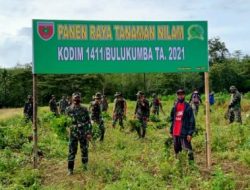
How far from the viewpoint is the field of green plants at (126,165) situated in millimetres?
9391

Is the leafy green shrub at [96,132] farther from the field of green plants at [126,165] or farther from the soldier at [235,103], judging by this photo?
the soldier at [235,103]

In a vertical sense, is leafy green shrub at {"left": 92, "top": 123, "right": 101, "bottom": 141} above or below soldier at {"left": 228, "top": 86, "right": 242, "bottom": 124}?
below

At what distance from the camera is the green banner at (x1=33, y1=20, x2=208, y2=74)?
10.6 meters

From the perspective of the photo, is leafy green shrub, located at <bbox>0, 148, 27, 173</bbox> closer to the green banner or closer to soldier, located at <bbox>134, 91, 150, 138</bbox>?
the green banner

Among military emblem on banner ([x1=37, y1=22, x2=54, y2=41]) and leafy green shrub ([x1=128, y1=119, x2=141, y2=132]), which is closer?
military emblem on banner ([x1=37, y1=22, x2=54, y2=41])

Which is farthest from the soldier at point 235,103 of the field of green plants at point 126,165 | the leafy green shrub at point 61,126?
the leafy green shrub at point 61,126

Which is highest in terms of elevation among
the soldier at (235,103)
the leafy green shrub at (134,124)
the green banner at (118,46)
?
the green banner at (118,46)

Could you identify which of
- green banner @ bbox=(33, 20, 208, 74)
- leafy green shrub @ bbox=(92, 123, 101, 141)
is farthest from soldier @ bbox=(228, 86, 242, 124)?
green banner @ bbox=(33, 20, 208, 74)

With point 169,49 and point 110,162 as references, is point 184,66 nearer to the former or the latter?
point 169,49

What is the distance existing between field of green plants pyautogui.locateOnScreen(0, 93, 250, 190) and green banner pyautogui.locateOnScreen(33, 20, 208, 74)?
6.92 ft

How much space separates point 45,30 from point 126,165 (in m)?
3.36

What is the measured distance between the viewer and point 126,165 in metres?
11.0

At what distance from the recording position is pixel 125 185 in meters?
8.94

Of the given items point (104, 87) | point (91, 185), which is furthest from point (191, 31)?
point (104, 87)
